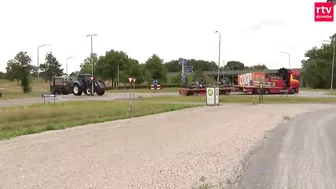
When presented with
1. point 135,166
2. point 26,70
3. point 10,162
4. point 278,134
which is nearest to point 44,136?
point 10,162

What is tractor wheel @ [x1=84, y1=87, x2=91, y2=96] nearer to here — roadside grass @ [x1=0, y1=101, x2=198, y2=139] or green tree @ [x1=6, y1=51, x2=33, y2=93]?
green tree @ [x1=6, y1=51, x2=33, y2=93]

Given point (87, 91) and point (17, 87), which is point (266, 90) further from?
point (17, 87)

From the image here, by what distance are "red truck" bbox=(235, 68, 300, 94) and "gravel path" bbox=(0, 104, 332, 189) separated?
45.2 m

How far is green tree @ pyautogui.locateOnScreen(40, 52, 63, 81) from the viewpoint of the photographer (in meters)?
126

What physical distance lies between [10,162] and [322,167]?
739 centimetres

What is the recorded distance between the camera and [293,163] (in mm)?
10094

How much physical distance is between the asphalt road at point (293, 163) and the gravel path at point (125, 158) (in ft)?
1.41

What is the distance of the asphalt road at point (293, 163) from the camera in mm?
7974

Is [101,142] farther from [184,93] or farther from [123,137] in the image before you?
[184,93]

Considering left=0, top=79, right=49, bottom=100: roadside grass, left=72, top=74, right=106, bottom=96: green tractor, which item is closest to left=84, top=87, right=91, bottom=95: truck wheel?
left=72, top=74, right=106, bottom=96: green tractor

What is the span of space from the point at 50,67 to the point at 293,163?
12643 cm

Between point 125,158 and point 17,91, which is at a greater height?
point 125,158

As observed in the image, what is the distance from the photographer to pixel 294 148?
12.6 meters

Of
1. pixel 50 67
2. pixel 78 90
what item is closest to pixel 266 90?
pixel 78 90
